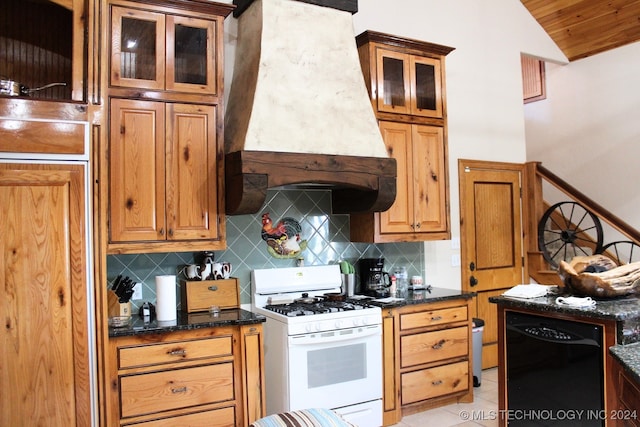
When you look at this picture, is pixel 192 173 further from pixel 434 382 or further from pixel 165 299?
pixel 434 382

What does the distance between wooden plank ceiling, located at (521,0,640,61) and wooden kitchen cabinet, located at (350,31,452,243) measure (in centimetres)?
202

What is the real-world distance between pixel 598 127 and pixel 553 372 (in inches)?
161

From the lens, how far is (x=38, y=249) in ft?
8.51

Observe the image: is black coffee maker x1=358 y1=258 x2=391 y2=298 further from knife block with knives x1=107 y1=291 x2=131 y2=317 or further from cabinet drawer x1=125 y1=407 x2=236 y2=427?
knife block with knives x1=107 y1=291 x2=131 y2=317

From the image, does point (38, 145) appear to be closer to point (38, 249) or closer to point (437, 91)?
point (38, 249)

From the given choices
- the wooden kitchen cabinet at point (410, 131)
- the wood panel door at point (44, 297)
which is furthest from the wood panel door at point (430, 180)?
the wood panel door at point (44, 297)

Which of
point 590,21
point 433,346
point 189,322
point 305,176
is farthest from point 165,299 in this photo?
point 590,21

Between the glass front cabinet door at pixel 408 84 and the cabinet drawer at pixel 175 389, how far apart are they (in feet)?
7.43

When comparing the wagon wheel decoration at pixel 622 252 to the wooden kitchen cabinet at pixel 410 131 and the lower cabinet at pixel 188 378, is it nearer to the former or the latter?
the wooden kitchen cabinet at pixel 410 131

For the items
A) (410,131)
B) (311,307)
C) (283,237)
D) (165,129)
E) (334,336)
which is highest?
(410,131)

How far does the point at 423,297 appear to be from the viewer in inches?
154

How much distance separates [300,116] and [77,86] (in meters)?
1.32

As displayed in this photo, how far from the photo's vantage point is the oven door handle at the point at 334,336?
3.23m

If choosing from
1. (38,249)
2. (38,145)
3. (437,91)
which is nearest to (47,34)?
(38,145)
